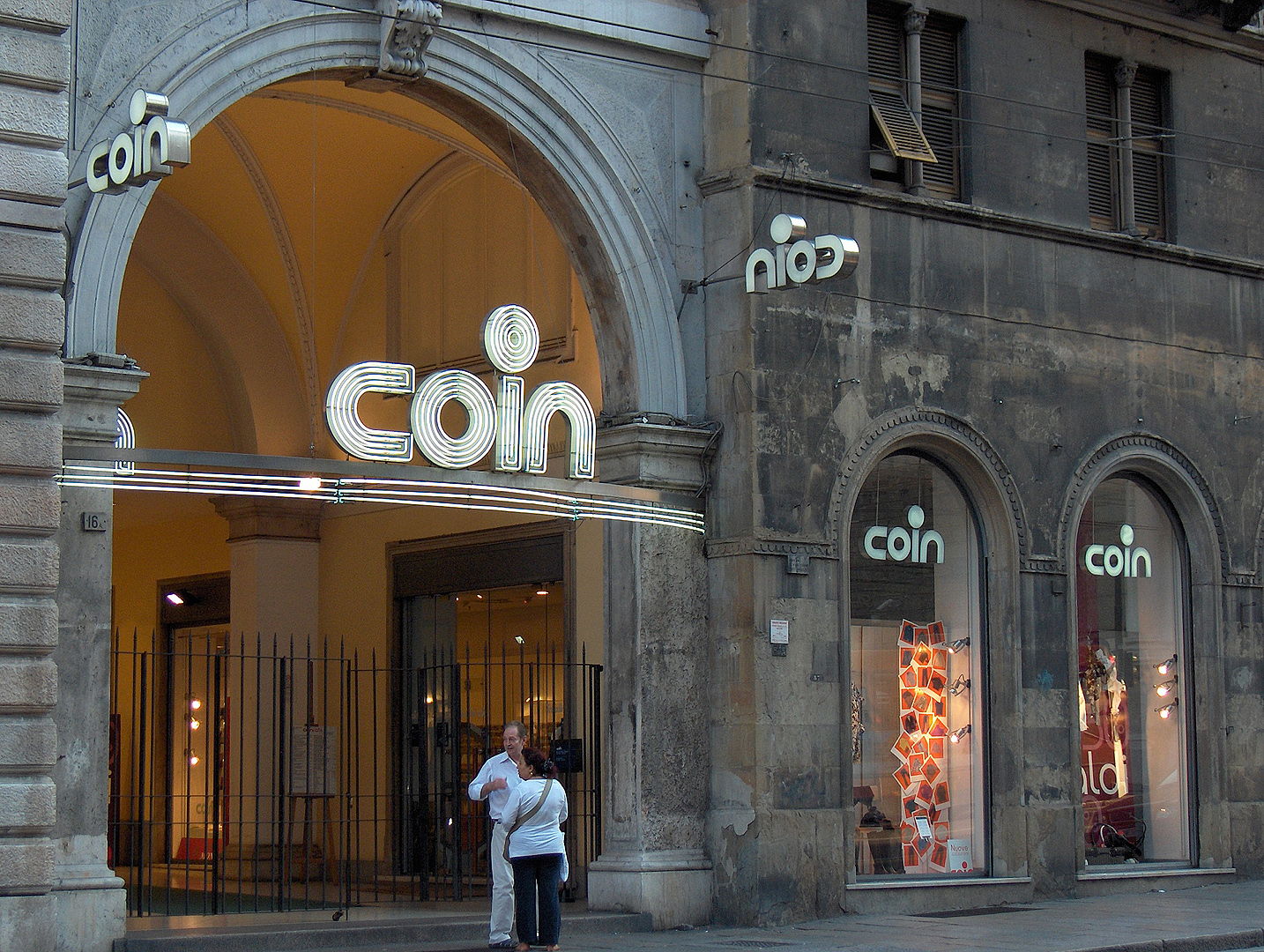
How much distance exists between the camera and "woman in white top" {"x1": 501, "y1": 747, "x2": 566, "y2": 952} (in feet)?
43.2

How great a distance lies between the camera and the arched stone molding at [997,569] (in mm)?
17453

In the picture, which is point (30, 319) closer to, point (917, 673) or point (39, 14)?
point (39, 14)

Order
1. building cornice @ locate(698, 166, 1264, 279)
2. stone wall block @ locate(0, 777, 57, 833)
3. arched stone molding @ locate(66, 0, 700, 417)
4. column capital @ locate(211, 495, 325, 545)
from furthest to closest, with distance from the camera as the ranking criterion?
column capital @ locate(211, 495, 325, 545) → building cornice @ locate(698, 166, 1264, 279) → arched stone molding @ locate(66, 0, 700, 417) → stone wall block @ locate(0, 777, 57, 833)

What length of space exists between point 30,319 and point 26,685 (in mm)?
2325

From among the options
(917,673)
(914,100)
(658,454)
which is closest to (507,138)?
(658,454)

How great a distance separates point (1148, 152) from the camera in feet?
65.8

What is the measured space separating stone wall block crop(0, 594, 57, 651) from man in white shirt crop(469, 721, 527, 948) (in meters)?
3.51

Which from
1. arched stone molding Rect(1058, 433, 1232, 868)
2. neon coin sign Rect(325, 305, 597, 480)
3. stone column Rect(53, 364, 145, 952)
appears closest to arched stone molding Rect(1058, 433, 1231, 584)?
arched stone molding Rect(1058, 433, 1232, 868)

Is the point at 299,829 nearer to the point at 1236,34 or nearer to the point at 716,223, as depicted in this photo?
the point at 716,223

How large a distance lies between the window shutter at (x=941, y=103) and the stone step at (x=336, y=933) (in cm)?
823

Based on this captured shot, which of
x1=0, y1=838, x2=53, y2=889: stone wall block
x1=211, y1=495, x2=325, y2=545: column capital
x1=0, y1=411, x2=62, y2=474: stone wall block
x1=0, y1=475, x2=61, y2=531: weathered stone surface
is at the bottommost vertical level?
x1=0, y1=838, x2=53, y2=889: stone wall block

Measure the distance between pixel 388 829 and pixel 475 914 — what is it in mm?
5483

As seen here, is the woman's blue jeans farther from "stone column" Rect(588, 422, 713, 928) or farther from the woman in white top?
"stone column" Rect(588, 422, 713, 928)

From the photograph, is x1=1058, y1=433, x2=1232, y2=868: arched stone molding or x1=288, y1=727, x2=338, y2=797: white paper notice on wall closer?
x1=288, y1=727, x2=338, y2=797: white paper notice on wall
